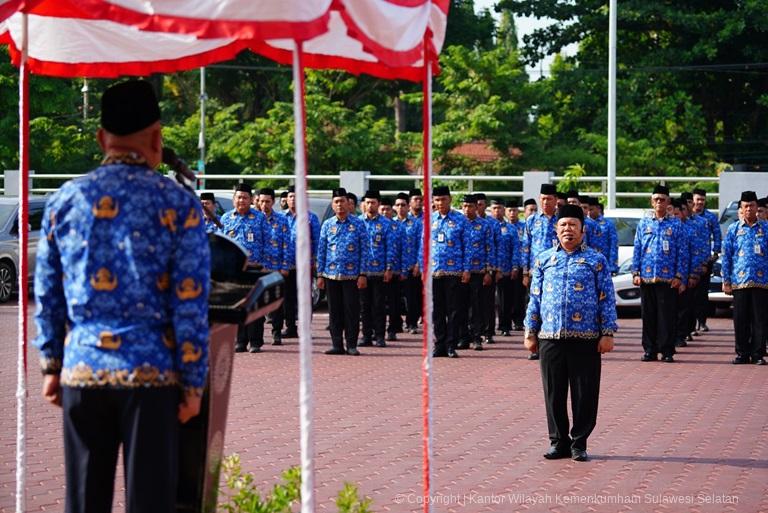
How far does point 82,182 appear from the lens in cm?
524

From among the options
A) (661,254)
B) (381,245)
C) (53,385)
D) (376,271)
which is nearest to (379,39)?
(53,385)

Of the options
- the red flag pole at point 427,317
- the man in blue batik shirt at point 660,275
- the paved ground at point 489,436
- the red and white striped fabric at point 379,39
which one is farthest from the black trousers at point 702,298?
the red flag pole at point 427,317

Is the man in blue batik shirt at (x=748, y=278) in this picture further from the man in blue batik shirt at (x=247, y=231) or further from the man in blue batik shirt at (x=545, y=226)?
the man in blue batik shirt at (x=247, y=231)

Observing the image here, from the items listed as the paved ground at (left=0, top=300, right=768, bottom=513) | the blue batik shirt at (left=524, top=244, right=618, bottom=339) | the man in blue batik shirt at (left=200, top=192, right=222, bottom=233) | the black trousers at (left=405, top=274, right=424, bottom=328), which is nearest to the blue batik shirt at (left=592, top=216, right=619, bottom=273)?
the paved ground at (left=0, top=300, right=768, bottom=513)

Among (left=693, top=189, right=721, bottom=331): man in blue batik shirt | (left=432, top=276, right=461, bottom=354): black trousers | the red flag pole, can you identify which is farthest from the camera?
(left=693, top=189, right=721, bottom=331): man in blue batik shirt

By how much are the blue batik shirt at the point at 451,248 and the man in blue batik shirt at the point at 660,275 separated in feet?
7.13

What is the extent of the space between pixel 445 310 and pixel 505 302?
3.53 metres

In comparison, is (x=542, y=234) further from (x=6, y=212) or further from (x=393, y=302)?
(x=6, y=212)

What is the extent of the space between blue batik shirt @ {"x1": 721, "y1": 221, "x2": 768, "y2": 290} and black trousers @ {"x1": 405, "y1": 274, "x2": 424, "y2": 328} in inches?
213

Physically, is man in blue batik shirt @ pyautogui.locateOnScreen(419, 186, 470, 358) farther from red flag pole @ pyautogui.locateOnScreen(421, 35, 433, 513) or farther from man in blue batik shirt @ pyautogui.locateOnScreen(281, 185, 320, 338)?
red flag pole @ pyautogui.locateOnScreen(421, 35, 433, 513)

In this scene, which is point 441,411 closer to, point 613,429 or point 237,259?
point 613,429

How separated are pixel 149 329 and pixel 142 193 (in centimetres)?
51

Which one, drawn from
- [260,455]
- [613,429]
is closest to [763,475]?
[613,429]

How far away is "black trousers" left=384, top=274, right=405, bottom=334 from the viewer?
19953 mm
